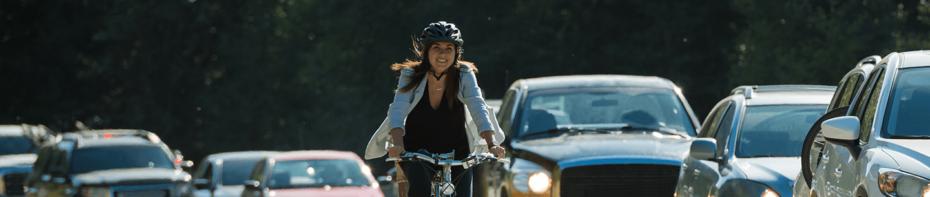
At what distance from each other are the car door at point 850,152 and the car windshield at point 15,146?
23591mm

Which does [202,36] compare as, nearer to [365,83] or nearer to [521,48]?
[365,83]

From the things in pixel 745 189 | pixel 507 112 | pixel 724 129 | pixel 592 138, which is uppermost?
pixel 724 129

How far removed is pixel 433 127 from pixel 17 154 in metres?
22.2

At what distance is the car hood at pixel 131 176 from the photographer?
20.5 meters

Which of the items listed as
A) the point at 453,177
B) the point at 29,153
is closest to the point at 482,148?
the point at 453,177

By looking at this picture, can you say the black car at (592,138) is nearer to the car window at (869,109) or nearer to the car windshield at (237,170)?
the car window at (869,109)

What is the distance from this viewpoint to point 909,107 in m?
5.89

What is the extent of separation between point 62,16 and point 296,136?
1150cm

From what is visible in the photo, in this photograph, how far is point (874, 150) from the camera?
544cm

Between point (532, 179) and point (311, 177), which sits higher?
point (532, 179)

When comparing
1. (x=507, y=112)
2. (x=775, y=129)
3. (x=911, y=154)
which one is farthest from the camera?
(x=507, y=112)

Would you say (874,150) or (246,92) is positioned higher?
(874,150)

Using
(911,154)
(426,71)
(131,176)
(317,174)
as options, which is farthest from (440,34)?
(131,176)

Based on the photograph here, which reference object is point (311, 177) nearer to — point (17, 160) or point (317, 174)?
point (317, 174)
